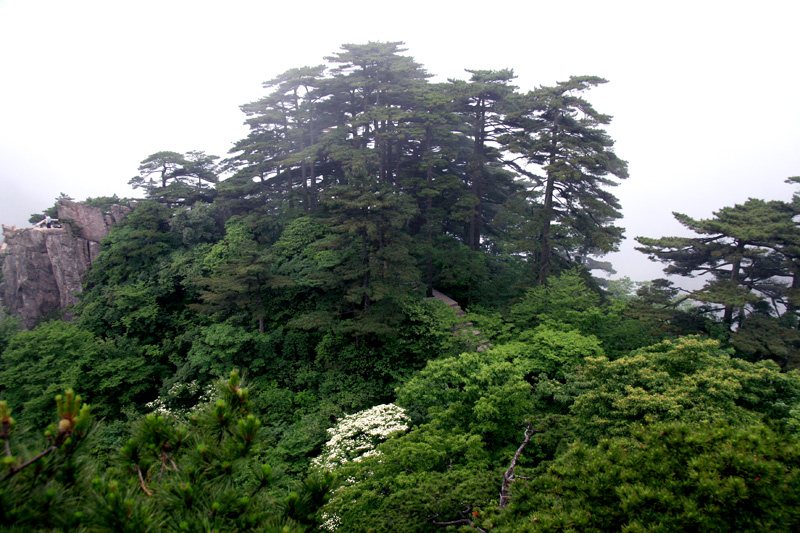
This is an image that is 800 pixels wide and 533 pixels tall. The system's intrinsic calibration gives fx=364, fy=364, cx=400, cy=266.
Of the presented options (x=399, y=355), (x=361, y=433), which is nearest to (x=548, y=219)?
(x=399, y=355)

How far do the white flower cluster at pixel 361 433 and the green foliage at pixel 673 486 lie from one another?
4.81 metres

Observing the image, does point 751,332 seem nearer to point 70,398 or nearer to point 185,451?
point 185,451

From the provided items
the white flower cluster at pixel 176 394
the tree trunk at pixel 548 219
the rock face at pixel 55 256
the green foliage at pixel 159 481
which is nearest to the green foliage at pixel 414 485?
the green foliage at pixel 159 481

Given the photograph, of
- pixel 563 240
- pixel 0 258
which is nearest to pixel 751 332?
pixel 563 240

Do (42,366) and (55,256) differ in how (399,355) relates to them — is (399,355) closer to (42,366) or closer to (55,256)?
(42,366)

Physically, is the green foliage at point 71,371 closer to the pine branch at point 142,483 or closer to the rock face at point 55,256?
the rock face at point 55,256

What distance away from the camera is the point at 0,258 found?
23.5m

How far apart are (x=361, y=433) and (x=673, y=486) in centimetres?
759

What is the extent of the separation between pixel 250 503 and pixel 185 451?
31.1 inches

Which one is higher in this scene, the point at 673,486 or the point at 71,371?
the point at 673,486

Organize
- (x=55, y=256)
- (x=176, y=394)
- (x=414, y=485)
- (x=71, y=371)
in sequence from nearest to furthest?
1. (x=414, y=485)
2. (x=176, y=394)
3. (x=71, y=371)
4. (x=55, y=256)

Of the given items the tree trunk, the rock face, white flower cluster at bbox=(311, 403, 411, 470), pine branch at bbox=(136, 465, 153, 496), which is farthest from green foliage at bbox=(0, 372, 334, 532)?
the rock face

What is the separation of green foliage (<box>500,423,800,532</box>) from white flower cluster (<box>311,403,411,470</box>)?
4.81m

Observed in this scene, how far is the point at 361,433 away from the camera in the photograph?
9.79m
